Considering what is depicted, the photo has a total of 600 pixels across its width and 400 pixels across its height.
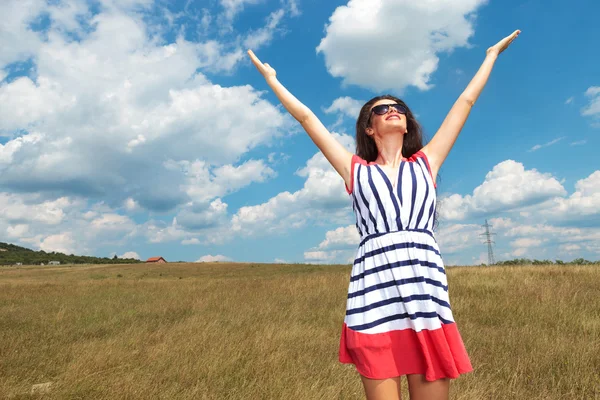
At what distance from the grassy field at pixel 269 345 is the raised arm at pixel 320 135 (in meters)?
3.14

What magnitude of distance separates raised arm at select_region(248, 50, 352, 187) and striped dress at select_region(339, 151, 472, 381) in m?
0.11

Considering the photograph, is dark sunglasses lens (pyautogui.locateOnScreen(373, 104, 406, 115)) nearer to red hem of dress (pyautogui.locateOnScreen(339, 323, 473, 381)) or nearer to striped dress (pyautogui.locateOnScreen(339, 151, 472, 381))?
striped dress (pyautogui.locateOnScreen(339, 151, 472, 381))

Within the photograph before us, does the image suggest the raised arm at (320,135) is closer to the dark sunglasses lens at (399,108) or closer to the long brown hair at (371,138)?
the long brown hair at (371,138)

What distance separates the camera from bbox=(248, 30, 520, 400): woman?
1981mm

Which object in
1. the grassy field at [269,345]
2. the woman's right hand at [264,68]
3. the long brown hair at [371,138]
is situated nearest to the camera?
the long brown hair at [371,138]

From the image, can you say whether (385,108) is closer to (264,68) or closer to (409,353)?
(264,68)

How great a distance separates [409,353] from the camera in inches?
79.1

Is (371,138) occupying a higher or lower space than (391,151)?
higher

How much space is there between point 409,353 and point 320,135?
1296 millimetres

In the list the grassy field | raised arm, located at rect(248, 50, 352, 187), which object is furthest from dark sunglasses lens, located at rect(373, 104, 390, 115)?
the grassy field

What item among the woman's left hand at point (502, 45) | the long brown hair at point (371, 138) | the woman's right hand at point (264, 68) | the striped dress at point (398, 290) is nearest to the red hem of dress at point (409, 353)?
the striped dress at point (398, 290)

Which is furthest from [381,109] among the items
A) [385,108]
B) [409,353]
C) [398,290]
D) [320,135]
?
[409,353]

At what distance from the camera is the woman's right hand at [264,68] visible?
9.43ft

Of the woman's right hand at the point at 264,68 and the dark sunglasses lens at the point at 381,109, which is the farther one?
the woman's right hand at the point at 264,68
